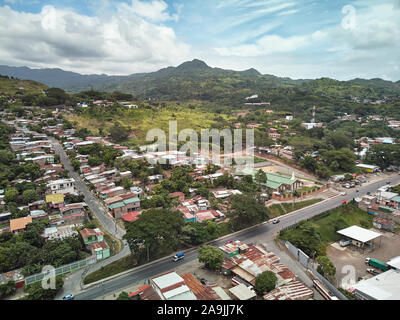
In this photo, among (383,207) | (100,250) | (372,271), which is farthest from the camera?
(383,207)

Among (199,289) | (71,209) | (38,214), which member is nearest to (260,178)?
(199,289)

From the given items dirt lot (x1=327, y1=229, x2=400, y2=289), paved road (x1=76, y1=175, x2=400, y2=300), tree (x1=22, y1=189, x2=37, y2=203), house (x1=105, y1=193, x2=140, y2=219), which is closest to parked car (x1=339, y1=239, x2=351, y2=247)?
dirt lot (x1=327, y1=229, x2=400, y2=289)

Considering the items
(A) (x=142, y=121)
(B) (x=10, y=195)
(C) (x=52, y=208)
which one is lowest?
(C) (x=52, y=208)

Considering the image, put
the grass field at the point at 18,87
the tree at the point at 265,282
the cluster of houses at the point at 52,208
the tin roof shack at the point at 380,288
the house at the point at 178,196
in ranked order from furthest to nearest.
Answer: the grass field at the point at 18,87, the house at the point at 178,196, the cluster of houses at the point at 52,208, the tin roof shack at the point at 380,288, the tree at the point at 265,282

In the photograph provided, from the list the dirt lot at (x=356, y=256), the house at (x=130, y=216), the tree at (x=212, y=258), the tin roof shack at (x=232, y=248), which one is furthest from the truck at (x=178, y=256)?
the dirt lot at (x=356, y=256)

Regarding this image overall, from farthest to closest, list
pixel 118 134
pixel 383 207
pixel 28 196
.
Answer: pixel 118 134 → pixel 383 207 → pixel 28 196

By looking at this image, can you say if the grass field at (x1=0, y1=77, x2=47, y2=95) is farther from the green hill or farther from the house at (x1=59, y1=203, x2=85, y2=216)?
the house at (x1=59, y1=203, x2=85, y2=216)

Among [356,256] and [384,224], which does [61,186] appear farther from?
[384,224]

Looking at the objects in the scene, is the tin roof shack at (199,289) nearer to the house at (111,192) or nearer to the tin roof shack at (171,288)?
the tin roof shack at (171,288)
